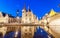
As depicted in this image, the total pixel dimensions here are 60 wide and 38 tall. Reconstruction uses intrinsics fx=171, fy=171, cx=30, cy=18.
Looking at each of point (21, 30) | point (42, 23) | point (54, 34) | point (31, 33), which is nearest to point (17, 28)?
point (21, 30)

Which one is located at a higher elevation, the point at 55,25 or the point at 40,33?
the point at 55,25

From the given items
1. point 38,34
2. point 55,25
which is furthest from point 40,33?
point 55,25

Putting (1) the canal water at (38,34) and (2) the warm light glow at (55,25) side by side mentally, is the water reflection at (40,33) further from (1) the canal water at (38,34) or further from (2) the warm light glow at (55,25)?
(2) the warm light glow at (55,25)

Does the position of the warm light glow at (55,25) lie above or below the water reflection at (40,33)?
above

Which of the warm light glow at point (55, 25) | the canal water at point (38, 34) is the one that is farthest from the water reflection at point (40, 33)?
the warm light glow at point (55, 25)

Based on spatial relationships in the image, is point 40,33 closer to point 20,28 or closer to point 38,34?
point 38,34

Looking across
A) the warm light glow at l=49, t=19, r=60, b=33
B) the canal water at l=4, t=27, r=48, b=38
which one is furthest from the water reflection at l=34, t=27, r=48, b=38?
the warm light glow at l=49, t=19, r=60, b=33

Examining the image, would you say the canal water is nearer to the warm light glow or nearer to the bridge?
the bridge

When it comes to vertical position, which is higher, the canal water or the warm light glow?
the warm light glow

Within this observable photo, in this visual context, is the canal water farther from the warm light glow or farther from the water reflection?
the warm light glow

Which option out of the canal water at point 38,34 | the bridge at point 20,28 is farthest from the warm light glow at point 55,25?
the bridge at point 20,28

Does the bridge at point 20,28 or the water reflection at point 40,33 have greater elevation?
the bridge at point 20,28

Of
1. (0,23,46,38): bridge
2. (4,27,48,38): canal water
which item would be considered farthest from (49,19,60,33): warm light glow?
(0,23,46,38): bridge

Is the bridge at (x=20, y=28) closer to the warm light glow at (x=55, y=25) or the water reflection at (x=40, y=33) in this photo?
the water reflection at (x=40, y=33)
